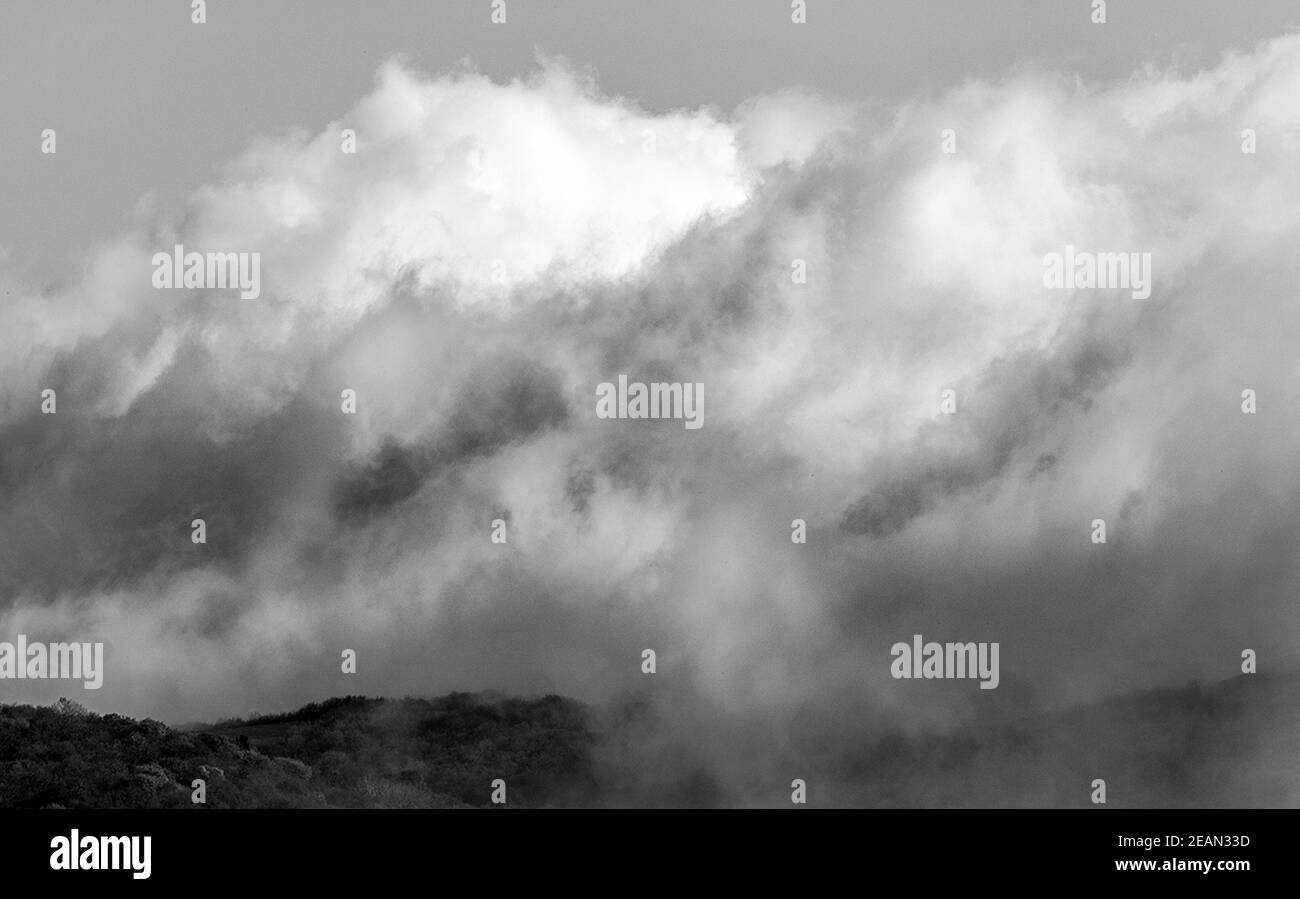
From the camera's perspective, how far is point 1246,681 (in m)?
20.4

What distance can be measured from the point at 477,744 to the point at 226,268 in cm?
842
